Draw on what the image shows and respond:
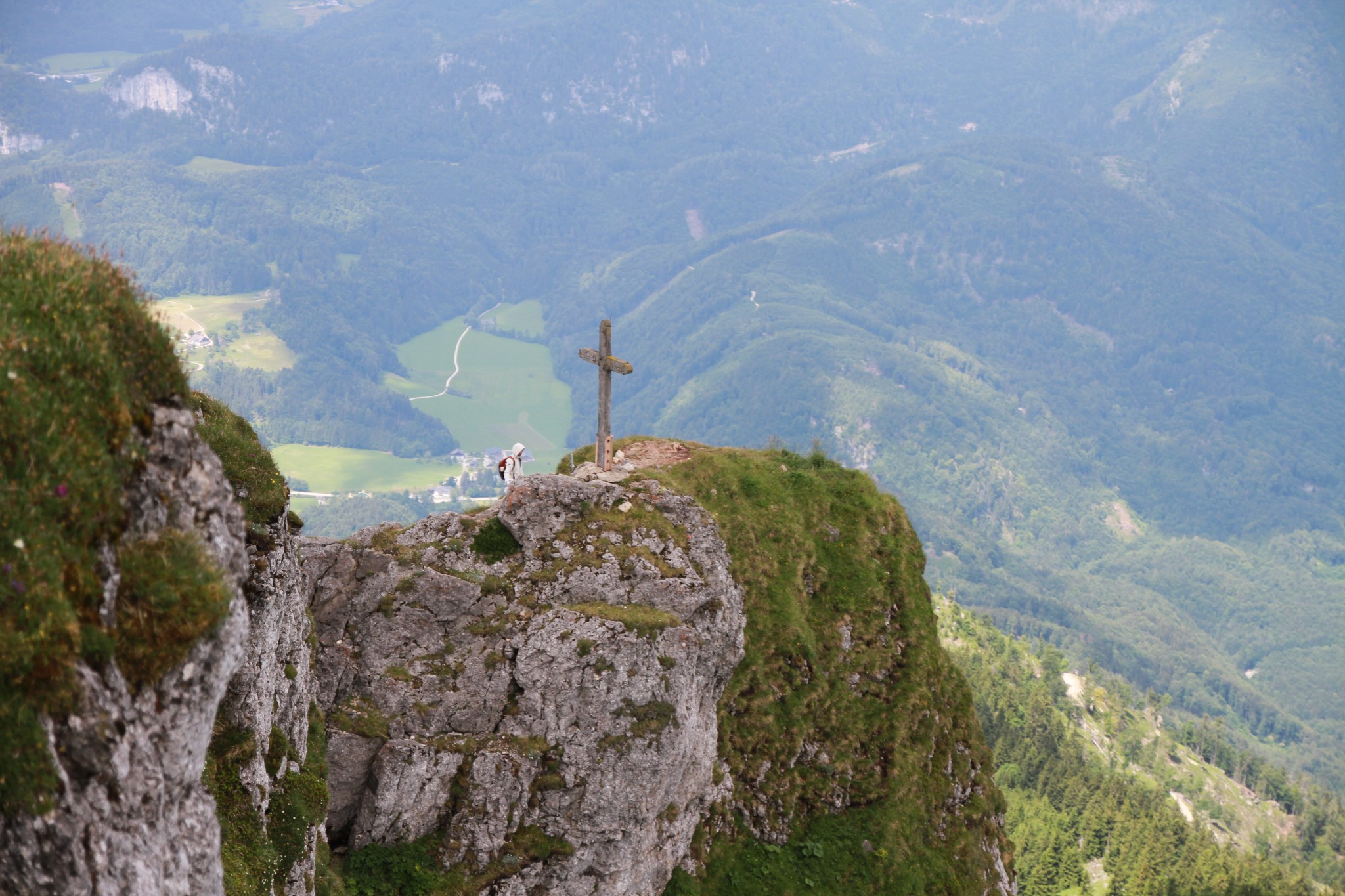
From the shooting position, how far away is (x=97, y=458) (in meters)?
11.8

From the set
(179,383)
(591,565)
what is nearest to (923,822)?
(591,565)

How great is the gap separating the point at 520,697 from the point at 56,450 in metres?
14.6

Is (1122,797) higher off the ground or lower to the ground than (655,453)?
lower

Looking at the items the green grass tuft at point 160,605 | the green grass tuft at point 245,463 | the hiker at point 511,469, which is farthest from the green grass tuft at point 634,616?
the green grass tuft at point 160,605

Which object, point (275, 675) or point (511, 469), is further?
point (511, 469)

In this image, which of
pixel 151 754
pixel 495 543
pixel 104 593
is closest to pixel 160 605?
pixel 104 593

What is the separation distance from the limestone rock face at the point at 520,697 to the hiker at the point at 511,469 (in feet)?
4.19

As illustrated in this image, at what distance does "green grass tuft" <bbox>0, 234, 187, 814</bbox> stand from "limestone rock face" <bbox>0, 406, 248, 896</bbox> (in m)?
0.30

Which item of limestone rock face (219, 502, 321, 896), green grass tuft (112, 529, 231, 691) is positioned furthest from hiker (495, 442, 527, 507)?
green grass tuft (112, 529, 231, 691)

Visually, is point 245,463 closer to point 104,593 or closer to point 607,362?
point 104,593

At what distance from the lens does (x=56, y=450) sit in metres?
11.3

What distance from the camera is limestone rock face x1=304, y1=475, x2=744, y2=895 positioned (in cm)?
2252

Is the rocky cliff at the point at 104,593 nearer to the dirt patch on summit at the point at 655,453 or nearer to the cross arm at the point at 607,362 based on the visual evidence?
the cross arm at the point at 607,362

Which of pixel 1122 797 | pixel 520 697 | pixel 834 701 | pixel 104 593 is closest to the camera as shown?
pixel 104 593
